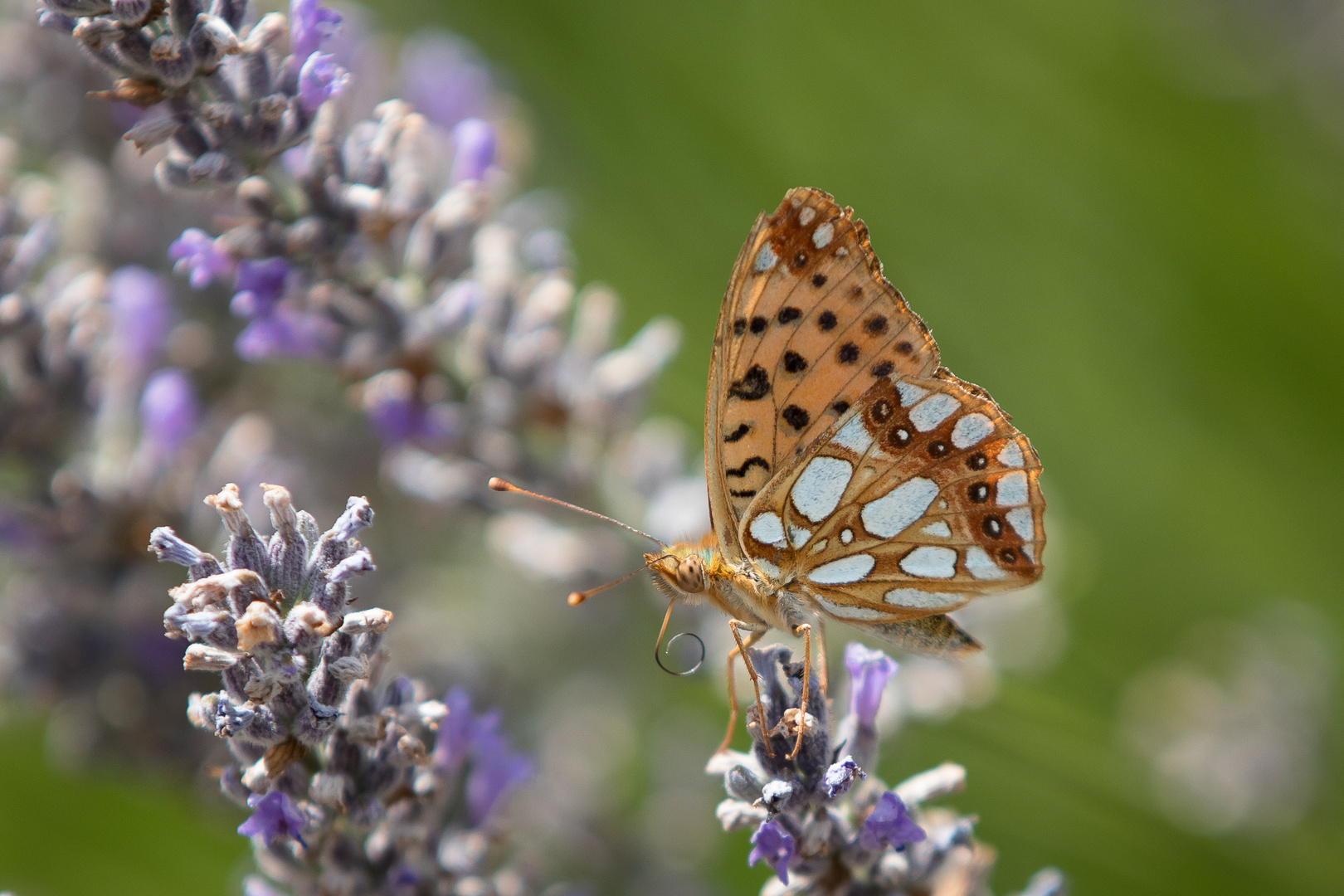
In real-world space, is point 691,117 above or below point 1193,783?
above

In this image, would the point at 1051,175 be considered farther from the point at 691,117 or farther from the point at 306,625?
the point at 306,625

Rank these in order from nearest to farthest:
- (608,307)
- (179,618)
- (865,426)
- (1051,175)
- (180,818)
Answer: (179,618) < (865,426) < (608,307) < (180,818) < (1051,175)

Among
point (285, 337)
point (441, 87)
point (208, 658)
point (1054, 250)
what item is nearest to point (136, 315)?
point (285, 337)

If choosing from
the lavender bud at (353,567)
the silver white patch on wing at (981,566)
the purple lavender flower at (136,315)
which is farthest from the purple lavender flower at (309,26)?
the silver white patch on wing at (981,566)

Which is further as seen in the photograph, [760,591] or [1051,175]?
[1051,175]

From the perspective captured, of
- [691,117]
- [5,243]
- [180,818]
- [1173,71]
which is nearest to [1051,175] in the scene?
[1173,71]

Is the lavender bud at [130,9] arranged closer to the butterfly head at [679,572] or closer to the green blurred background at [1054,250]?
the butterfly head at [679,572]

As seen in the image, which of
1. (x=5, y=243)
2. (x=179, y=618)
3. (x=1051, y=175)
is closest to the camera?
(x=179, y=618)
